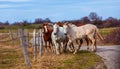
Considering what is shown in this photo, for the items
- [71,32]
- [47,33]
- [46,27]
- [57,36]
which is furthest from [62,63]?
[71,32]

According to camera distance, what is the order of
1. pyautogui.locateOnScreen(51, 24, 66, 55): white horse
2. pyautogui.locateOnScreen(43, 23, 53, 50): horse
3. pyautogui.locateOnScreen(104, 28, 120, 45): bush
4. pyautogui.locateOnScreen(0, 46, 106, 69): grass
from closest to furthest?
pyautogui.locateOnScreen(0, 46, 106, 69): grass
pyautogui.locateOnScreen(51, 24, 66, 55): white horse
pyautogui.locateOnScreen(43, 23, 53, 50): horse
pyautogui.locateOnScreen(104, 28, 120, 45): bush

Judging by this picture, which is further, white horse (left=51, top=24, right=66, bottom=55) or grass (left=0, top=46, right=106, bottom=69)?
white horse (left=51, top=24, right=66, bottom=55)

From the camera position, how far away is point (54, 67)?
2080cm

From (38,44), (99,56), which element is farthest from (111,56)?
(38,44)

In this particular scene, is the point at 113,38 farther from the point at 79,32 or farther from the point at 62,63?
the point at 62,63

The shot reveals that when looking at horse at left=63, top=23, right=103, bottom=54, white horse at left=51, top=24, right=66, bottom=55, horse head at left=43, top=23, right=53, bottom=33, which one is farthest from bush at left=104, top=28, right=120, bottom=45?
white horse at left=51, top=24, right=66, bottom=55

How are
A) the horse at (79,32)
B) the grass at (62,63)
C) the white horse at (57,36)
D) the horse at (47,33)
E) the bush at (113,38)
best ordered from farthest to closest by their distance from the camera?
the bush at (113,38), the horse at (79,32), the horse at (47,33), the white horse at (57,36), the grass at (62,63)

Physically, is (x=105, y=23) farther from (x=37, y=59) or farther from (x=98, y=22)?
(x=37, y=59)

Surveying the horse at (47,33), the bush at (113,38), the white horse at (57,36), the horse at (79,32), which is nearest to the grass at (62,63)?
the white horse at (57,36)

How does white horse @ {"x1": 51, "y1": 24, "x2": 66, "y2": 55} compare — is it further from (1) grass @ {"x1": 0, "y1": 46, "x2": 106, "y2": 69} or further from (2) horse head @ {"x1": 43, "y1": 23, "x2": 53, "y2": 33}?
(1) grass @ {"x1": 0, "y1": 46, "x2": 106, "y2": 69}

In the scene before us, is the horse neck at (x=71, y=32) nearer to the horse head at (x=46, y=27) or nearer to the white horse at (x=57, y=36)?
the white horse at (x=57, y=36)

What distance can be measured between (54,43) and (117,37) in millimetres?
19314

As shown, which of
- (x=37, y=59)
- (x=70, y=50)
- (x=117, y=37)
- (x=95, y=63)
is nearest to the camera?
(x=95, y=63)

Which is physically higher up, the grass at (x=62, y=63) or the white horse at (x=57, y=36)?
the white horse at (x=57, y=36)
